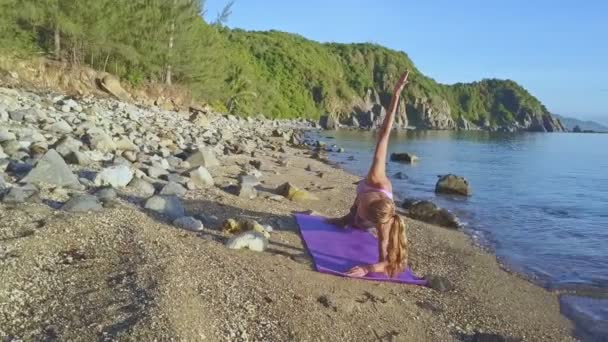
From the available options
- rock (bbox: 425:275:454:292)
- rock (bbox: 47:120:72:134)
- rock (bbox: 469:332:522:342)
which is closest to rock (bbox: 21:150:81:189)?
rock (bbox: 47:120:72:134)

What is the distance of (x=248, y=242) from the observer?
20.6 ft

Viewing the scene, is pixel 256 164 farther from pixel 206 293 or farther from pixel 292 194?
pixel 206 293

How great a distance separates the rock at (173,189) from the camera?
8.41m

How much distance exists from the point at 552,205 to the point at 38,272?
14258mm

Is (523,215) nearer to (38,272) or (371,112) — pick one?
(38,272)

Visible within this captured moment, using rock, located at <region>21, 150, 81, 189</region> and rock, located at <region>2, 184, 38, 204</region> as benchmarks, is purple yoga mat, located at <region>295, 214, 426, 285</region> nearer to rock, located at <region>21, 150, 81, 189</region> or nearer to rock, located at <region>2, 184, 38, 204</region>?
rock, located at <region>21, 150, 81, 189</region>

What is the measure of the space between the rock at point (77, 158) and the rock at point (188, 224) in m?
3.36

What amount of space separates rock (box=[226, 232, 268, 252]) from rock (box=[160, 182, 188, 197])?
249cm

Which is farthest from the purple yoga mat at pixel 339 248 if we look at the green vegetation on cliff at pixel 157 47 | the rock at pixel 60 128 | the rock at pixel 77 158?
the green vegetation on cliff at pixel 157 47

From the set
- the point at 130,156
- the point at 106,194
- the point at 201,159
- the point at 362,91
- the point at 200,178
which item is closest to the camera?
the point at 106,194

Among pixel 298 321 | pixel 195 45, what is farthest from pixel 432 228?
pixel 195 45

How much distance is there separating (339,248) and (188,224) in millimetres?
2031

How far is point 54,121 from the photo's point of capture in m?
12.7

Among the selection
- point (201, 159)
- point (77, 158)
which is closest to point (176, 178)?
point (77, 158)
